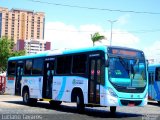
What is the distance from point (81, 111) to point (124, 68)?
116 inches

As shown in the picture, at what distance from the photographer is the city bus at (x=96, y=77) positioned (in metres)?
16.2

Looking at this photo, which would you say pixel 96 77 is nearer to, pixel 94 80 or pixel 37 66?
pixel 94 80

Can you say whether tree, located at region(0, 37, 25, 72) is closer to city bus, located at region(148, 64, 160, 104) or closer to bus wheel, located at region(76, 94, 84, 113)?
city bus, located at region(148, 64, 160, 104)

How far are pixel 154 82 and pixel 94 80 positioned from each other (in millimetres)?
10842

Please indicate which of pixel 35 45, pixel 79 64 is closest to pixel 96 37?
pixel 79 64

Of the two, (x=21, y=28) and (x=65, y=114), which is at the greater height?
(x=21, y=28)

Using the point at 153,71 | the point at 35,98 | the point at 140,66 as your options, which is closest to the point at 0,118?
the point at 140,66

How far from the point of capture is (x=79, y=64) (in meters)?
18.1

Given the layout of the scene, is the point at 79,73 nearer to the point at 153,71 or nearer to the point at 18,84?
the point at 18,84

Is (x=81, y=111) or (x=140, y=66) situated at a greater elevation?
(x=140, y=66)

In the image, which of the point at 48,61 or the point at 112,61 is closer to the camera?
the point at 112,61

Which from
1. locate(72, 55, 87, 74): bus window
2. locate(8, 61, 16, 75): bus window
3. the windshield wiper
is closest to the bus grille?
the windshield wiper

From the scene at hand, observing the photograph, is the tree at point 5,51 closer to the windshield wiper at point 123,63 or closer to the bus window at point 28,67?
the bus window at point 28,67

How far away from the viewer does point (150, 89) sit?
2719cm
